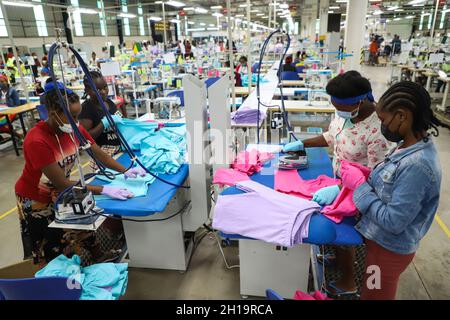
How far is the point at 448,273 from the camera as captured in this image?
258 centimetres

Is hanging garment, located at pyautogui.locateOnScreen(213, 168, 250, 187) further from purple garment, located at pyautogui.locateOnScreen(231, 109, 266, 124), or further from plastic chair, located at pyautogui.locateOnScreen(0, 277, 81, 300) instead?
purple garment, located at pyautogui.locateOnScreen(231, 109, 266, 124)

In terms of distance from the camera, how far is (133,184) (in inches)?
86.7

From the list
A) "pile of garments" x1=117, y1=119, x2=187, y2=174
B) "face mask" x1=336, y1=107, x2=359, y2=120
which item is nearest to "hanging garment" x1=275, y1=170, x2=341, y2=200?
"face mask" x1=336, y1=107, x2=359, y2=120

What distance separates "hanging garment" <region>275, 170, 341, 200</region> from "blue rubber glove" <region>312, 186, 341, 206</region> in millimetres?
86

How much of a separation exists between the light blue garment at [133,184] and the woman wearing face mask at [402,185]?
1.36m

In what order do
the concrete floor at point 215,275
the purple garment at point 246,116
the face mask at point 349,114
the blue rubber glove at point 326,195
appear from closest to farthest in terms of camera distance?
the blue rubber glove at point 326,195 → the face mask at point 349,114 → the concrete floor at point 215,275 → the purple garment at point 246,116

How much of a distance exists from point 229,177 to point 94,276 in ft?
3.26

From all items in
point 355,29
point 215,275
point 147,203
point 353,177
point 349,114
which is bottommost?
point 215,275

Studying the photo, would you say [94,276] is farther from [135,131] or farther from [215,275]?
[135,131]

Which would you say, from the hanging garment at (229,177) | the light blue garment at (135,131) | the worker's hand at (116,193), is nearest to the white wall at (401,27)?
the light blue garment at (135,131)

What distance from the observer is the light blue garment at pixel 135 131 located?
2872 millimetres

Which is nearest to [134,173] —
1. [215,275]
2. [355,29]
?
[215,275]

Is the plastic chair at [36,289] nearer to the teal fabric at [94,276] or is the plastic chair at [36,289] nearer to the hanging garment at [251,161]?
the teal fabric at [94,276]

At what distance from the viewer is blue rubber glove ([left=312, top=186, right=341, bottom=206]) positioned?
5.69 ft
